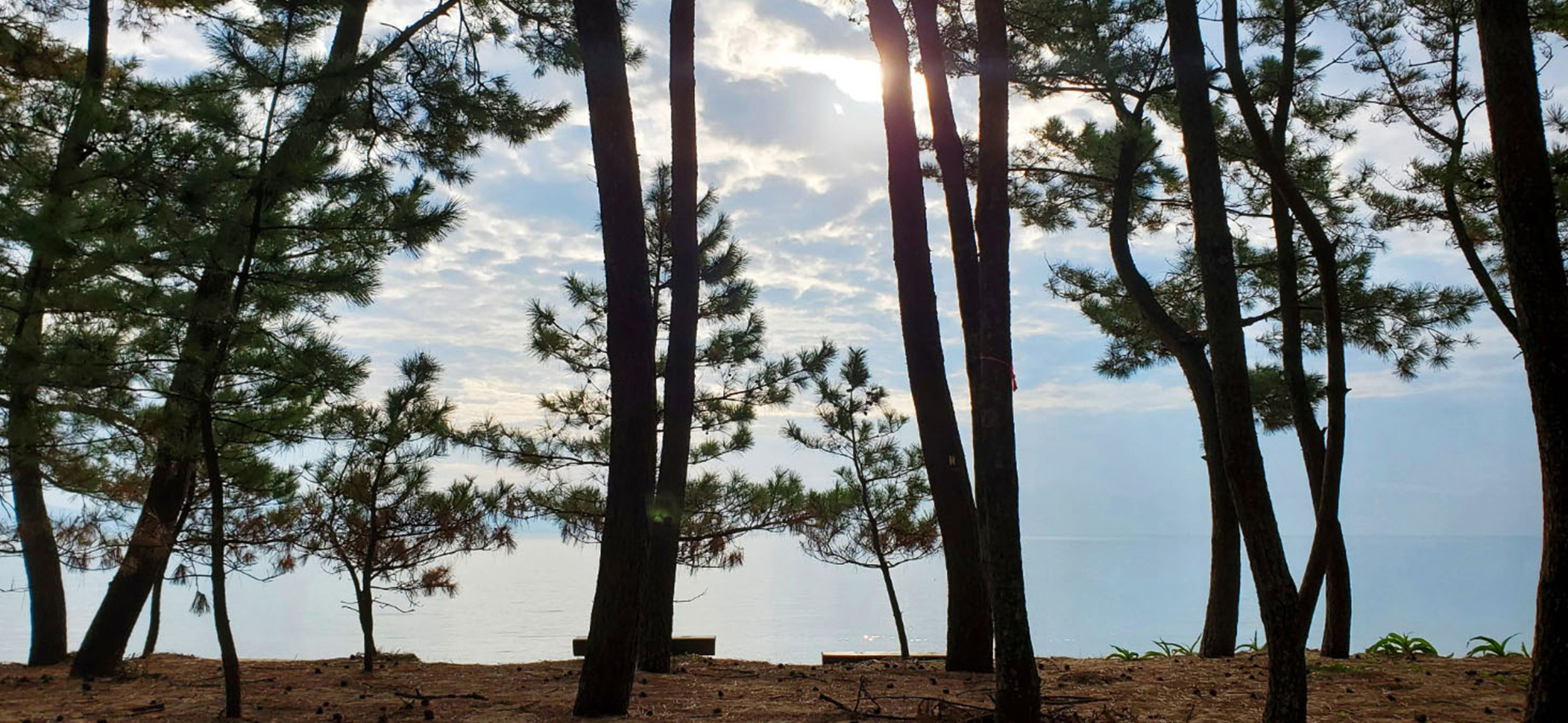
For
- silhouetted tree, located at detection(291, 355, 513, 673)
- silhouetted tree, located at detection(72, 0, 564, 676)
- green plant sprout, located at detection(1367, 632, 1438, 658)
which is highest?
silhouetted tree, located at detection(72, 0, 564, 676)

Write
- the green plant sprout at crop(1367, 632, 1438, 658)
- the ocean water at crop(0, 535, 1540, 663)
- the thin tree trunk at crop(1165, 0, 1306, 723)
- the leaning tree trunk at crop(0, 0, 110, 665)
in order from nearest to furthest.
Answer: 1. the thin tree trunk at crop(1165, 0, 1306, 723)
2. the leaning tree trunk at crop(0, 0, 110, 665)
3. the green plant sprout at crop(1367, 632, 1438, 658)
4. the ocean water at crop(0, 535, 1540, 663)

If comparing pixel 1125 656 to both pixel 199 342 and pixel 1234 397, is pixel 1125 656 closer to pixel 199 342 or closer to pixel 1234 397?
pixel 1234 397

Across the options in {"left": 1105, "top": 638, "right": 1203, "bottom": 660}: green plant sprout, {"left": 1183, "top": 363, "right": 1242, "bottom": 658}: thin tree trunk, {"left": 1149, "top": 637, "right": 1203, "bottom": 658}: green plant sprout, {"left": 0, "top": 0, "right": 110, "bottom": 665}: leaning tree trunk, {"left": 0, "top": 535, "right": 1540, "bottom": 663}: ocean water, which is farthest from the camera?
{"left": 0, "top": 535, "right": 1540, "bottom": 663}: ocean water

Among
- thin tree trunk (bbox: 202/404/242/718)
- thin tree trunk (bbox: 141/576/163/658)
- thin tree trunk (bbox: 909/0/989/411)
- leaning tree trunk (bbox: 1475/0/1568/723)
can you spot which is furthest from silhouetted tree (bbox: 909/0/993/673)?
thin tree trunk (bbox: 141/576/163/658)

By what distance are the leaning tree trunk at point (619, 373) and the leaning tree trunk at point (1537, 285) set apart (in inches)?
139

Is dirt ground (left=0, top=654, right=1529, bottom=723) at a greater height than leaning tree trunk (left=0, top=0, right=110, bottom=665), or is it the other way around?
leaning tree trunk (left=0, top=0, right=110, bottom=665)

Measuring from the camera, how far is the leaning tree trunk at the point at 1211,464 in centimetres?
707

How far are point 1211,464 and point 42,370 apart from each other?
26.5 ft

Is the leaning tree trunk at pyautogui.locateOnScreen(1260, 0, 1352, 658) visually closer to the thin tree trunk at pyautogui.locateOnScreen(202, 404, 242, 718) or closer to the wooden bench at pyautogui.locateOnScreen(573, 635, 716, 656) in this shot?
the wooden bench at pyautogui.locateOnScreen(573, 635, 716, 656)

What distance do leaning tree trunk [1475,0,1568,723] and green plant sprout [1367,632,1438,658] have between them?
390 centimetres

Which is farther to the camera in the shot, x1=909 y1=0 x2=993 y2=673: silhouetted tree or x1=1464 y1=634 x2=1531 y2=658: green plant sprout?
x1=1464 y1=634 x2=1531 y2=658: green plant sprout

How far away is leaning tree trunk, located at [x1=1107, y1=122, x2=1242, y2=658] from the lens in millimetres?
7074

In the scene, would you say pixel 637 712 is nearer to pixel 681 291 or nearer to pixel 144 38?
pixel 681 291

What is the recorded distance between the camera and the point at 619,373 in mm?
4648
